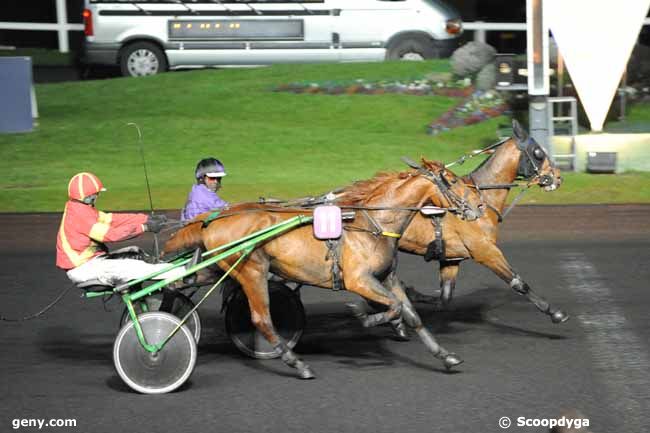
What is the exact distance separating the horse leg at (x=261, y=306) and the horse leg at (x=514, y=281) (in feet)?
6.62

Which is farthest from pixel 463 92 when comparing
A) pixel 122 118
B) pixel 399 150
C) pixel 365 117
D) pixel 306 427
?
pixel 306 427

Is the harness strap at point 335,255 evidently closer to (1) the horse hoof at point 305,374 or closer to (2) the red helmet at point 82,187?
(1) the horse hoof at point 305,374

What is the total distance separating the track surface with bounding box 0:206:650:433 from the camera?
6824mm

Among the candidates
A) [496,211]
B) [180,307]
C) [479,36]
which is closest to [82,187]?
[180,307]

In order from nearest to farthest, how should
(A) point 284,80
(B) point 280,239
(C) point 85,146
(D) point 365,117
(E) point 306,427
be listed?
(E) point 306,427 → (B) point 280,239 → (C) point 85,146 → (D) point 365,117 → (A) point 284,80

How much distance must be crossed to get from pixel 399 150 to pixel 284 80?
15.9 ft

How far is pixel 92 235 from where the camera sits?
7.36m

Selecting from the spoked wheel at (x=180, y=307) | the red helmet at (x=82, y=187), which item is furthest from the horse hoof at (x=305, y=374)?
the red helmet at (x=82, y=187)

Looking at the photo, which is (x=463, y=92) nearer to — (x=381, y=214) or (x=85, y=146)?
(x=85, y=146)

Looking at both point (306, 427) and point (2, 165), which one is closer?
point (306, 427)

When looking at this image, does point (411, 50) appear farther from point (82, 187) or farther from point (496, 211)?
point (82, 187)

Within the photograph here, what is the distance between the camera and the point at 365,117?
20.8 m

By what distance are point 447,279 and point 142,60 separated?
1581cm

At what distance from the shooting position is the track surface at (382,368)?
6.82 m
